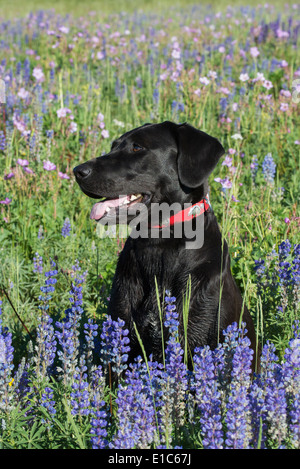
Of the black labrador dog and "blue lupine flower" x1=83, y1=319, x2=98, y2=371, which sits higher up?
the black labrador dog

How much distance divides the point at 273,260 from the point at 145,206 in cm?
103

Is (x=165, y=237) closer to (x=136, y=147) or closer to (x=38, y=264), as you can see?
(x=136, y=147)

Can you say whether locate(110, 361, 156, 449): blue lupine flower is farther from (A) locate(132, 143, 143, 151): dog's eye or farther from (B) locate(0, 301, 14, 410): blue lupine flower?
(A) locate(132, 143, 143, 151): dog's eye

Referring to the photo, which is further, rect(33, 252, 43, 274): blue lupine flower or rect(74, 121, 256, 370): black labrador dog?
rect(33, 252, 43, 274): blue lupine flower

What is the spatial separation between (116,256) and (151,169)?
1.35m

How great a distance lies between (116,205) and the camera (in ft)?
10.5

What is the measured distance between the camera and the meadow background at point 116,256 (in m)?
2.15

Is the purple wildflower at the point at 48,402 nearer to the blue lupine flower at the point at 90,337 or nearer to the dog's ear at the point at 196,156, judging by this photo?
the blue lupine flower at the point at 90,337

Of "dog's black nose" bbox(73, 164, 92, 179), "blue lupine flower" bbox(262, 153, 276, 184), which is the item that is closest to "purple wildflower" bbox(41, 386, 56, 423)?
"dog's black nose" bbox(73, 164, 92, 179)

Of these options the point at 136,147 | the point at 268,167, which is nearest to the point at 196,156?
the point at 136,147

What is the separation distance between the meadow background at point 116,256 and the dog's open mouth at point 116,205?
1.25 feet

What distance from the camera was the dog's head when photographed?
3.07 meters

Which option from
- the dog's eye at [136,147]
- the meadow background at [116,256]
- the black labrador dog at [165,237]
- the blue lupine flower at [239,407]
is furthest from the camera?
the dog's eye at [136,147]

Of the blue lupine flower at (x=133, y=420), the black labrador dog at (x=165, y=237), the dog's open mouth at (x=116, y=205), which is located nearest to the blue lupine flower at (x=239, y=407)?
the blue lupine flower at (x=133, y=420)
